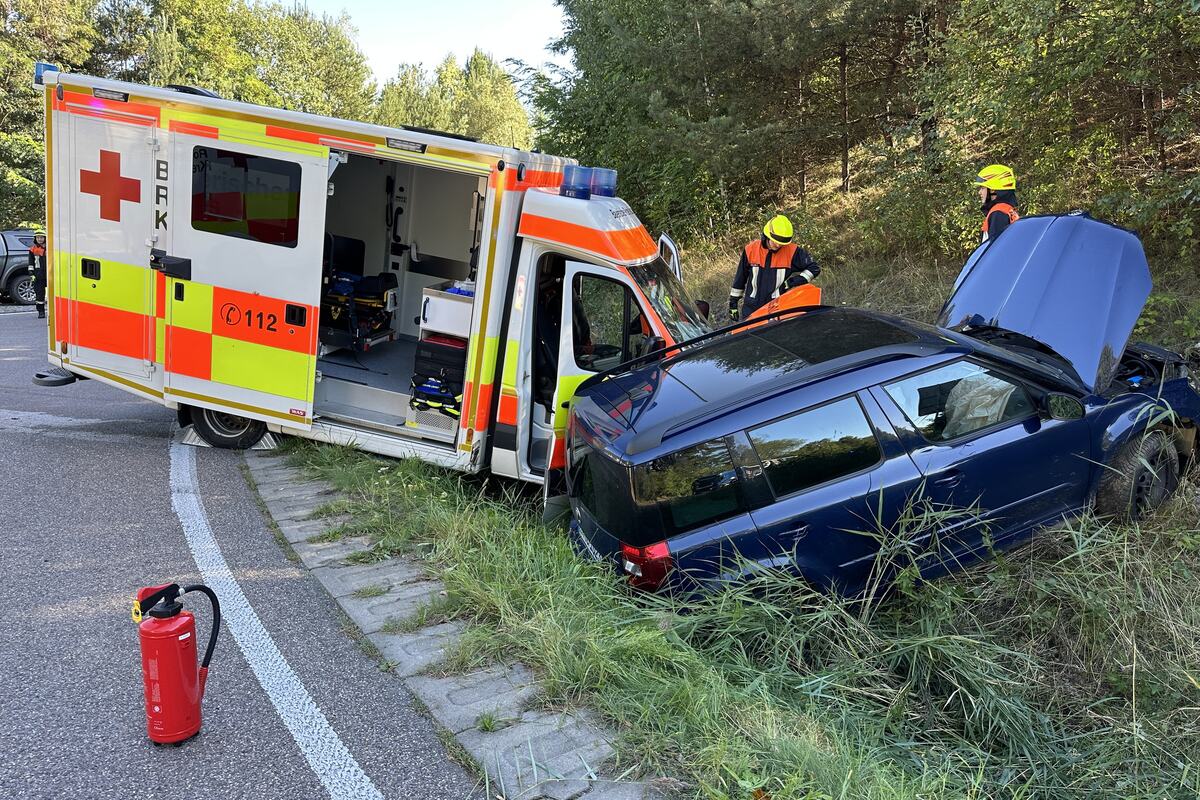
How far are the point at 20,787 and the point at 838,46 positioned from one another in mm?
12477

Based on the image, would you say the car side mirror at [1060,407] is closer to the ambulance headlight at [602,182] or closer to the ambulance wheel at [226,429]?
the ambulance headlight at [602,182]

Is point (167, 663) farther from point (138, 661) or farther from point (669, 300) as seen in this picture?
point (669, 300)

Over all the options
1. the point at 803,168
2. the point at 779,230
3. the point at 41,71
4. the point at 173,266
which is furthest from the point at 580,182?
the point at 803,168

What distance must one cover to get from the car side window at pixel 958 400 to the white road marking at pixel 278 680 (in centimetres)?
286

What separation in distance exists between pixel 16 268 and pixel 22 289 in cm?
41

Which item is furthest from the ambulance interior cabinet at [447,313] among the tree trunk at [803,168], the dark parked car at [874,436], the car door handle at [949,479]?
the tree trunk at [803,168]

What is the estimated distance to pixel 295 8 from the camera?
5162 centimetres

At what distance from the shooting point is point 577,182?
627 centimetres

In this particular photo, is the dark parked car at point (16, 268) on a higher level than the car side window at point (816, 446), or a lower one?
lower

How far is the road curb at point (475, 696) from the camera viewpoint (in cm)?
282

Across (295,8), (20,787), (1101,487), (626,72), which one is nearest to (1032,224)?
(1101,487)

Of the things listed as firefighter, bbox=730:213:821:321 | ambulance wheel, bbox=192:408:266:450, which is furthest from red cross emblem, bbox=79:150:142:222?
firefighter, bbox=730:213:821:321

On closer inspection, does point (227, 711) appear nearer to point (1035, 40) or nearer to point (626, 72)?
point (1035, 40)

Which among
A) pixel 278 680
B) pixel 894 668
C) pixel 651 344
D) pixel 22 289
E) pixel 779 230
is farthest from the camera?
pixel 22 289
